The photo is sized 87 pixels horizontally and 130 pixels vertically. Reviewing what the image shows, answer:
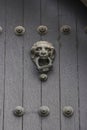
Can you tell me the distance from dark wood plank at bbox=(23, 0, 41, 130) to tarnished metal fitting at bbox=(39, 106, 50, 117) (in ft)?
0.07

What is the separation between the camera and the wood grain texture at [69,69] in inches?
98.2

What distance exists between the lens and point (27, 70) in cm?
258

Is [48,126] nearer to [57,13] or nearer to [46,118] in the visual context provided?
[46,118]

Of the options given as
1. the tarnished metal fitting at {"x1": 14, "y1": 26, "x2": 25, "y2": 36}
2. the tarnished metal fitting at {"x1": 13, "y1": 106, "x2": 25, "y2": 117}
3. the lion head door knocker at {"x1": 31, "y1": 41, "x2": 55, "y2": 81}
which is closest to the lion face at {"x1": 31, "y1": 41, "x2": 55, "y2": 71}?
the lion head door knocker at {"x1": 31, "y1": 41, "x2": 55, "y2": 81}

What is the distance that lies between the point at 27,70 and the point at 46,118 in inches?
10.7

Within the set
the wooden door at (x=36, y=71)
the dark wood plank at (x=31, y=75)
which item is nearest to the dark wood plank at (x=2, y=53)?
the wooden door at (x=36, y=71)

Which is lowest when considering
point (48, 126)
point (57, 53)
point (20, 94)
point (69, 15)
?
point (48, 126)

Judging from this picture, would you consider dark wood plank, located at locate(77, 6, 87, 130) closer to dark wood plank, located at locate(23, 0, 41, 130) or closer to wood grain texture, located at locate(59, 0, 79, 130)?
wood grain texture, located at locate(59, 0, 79, 130)

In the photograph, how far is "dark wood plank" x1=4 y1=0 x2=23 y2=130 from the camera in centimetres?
250

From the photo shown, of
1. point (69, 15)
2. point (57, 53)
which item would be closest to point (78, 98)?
point (57, 53)

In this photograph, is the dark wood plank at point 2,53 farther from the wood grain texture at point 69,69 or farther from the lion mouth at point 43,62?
the wood grain texture at point 69,69

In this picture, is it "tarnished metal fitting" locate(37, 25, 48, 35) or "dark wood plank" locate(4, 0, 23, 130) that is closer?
"dark wood plank" locate(4, 0, 23, 130)

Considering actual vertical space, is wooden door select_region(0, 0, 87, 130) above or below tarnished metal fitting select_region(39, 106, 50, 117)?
above

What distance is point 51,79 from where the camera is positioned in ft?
8.41
